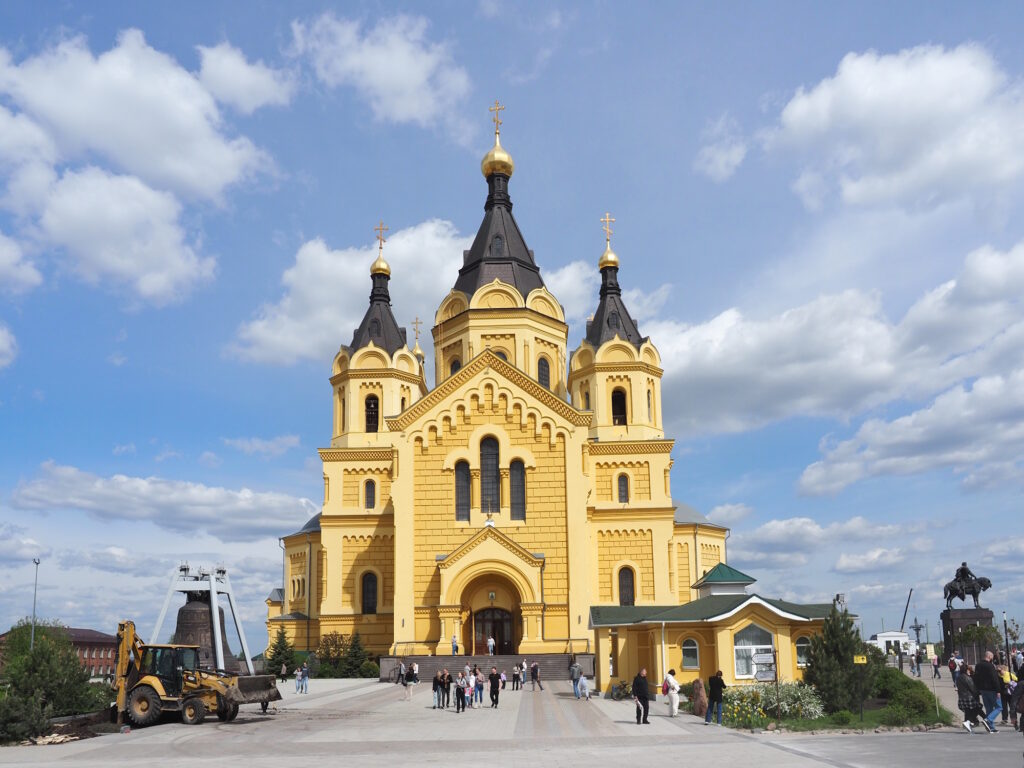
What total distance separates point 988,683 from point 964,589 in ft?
85.8

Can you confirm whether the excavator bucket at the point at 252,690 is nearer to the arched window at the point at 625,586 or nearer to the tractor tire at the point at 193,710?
the tractor tire at the point at 193,710

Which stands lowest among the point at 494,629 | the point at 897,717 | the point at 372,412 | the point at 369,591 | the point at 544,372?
the point at 897,717

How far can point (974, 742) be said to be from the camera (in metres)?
17.2

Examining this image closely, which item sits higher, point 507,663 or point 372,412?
point 372,412

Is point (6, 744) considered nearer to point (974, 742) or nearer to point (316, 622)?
point (974, 742)

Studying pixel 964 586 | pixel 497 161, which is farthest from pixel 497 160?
pixel 964 586

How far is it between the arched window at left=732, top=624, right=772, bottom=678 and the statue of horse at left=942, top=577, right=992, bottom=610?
63.9 ft

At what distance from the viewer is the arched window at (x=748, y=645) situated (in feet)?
87.3

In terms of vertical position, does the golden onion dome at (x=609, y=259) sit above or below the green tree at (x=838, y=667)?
above

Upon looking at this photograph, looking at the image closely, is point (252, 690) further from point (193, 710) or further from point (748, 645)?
point (748, 645)

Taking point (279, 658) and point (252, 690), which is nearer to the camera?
point (252, 690)

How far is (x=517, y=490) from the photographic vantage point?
42094mm

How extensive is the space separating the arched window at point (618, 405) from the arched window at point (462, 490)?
11.1 metres

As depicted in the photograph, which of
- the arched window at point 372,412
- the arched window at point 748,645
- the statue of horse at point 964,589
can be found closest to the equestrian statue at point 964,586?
the statue of horse at point 964,589
